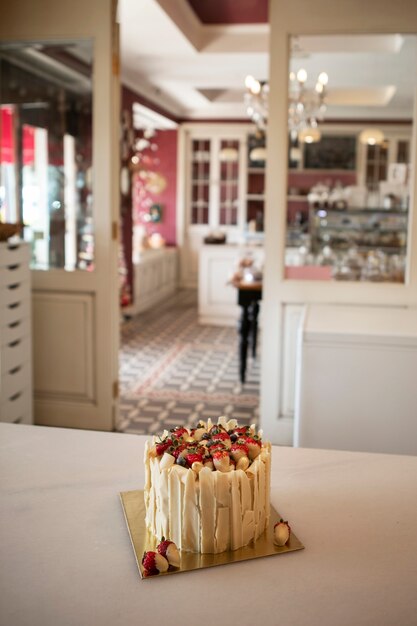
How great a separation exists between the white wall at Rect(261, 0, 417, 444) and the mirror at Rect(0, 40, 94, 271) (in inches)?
42.5

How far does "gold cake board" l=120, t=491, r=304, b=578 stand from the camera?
3.89 feet

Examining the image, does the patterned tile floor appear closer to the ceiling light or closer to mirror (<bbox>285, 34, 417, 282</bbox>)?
mirror (<bbox>285, 34, 417, 282</bbox>)

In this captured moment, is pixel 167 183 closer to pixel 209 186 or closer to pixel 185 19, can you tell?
pixel 209 186

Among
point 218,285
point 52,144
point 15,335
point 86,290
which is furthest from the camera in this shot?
point 218,285

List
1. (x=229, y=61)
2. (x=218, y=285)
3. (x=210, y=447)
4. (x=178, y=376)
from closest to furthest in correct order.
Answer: (x=210, y=447) → (x=178, y=376) → (x=229, y=61) → (x=218, y=285)

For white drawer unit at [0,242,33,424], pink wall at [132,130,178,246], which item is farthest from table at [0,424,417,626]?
pink wall at [132,130,178,246]

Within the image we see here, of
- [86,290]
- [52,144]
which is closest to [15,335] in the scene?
[86,290]

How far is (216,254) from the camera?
8.38m

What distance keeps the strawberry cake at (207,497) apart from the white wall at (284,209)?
2.64 metres

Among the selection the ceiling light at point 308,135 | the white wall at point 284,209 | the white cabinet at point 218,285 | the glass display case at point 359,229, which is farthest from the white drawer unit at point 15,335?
the white cabinet at point 218,285

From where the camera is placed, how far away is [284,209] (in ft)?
12.8

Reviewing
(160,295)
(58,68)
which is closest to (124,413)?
(58,68)

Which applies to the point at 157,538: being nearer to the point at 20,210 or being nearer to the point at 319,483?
the point at 319,483

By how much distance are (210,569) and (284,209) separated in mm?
2942
